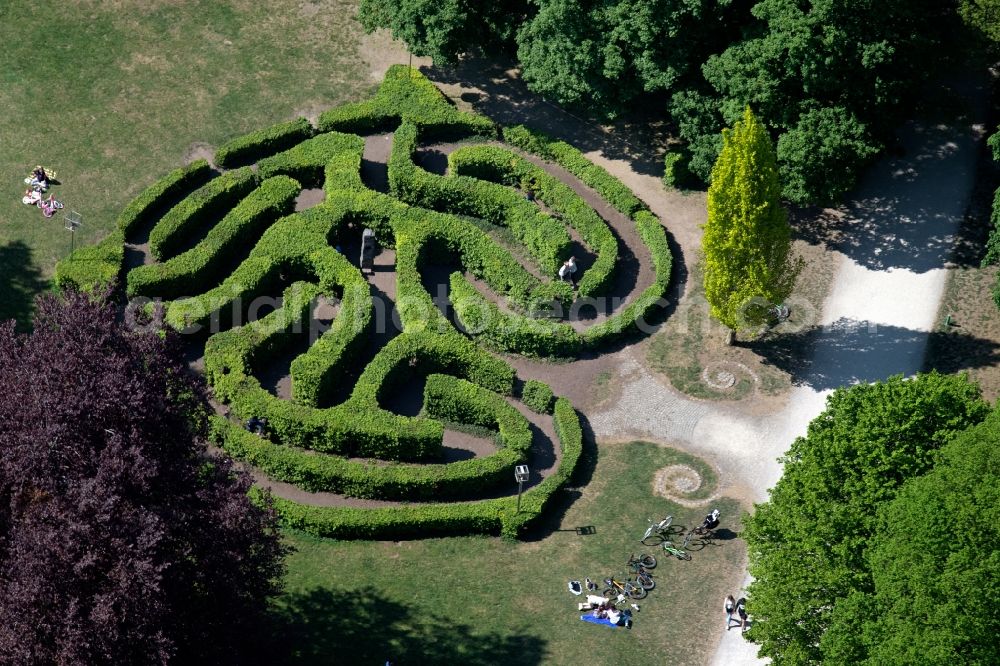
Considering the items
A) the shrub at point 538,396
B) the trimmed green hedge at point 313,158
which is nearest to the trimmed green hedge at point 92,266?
the trimmed green hedge at point 313,158

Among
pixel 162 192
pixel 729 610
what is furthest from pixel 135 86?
pixel 729 610

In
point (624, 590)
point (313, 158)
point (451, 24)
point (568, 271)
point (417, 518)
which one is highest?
point (451, 24)

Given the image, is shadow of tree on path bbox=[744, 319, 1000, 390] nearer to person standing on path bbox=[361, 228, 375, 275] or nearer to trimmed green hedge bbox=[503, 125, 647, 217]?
trimmed green hedge bbox=[503, 125, 647, 217]

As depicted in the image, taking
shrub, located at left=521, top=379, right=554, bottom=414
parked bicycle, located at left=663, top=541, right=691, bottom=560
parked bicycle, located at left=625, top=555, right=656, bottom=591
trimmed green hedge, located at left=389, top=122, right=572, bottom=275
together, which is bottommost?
parked bicycle, located at left=625, top=555, right=656, bottom=591

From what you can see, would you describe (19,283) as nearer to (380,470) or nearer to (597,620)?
(380,470)

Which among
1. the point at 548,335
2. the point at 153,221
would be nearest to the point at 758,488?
the point at 548,335

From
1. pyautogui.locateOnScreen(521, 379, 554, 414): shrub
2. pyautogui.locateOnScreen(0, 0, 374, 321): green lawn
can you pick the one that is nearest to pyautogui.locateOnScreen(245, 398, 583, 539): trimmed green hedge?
pyautogui.locateOnScreen(521, 379, 554, 414): shrub

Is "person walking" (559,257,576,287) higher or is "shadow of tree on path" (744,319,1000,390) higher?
"person walking" (559,257,576,287)

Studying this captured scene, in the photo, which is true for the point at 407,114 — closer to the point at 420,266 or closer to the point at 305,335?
the point at 420,266
